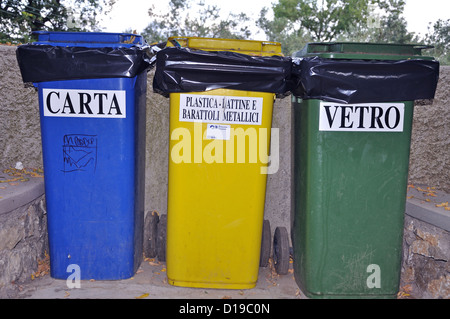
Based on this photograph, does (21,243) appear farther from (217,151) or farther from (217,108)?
(217,108)

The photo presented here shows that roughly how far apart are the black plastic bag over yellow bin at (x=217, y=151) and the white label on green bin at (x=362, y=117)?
0.37 m

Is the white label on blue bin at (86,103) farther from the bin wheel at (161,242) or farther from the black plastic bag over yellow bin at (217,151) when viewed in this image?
the bin wheel at (161,242)

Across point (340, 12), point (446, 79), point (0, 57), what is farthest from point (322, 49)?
point (340, 12)

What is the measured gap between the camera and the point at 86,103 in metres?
2.99

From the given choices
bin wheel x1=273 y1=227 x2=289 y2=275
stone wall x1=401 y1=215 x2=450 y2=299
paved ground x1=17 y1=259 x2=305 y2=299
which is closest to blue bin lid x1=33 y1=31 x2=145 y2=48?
paved ground x1=17 y1=259 x2=305 y2=299

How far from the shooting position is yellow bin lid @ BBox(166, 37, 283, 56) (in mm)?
3006

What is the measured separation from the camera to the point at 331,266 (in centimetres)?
301

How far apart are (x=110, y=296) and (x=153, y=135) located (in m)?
1.45

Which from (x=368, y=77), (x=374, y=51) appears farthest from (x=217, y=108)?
(x=374, y=51)

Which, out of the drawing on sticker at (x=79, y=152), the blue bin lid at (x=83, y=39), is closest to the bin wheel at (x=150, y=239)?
the drawing on sticker at (x=79, y=152)

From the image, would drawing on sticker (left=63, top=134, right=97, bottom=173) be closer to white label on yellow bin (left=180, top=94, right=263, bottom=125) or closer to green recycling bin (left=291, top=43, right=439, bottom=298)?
white label on yellow bin (left=180, top=94, right=263, bottom=125)

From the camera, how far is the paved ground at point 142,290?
304cm

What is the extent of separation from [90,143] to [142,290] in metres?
1.10

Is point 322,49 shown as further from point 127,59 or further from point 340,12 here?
point 340,12
